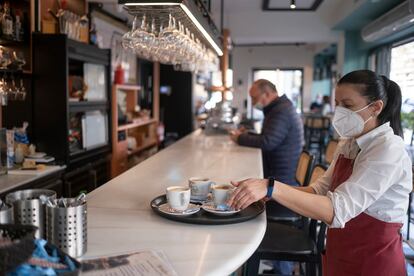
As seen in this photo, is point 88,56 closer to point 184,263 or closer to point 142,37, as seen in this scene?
point 142,37

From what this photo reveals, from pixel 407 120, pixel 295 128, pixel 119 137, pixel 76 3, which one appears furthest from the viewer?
pixel 407 120

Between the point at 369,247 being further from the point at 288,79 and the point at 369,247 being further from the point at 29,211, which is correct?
the point at 288,79

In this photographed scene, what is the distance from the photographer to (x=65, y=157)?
141 inches

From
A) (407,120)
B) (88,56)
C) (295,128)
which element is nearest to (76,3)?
(88,56)

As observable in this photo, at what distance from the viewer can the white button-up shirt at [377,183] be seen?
1.41 metres

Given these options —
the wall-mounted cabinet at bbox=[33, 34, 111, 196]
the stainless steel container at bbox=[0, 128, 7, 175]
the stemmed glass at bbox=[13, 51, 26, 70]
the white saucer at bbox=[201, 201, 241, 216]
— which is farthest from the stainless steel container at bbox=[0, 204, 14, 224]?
the wall-mounted cabinet at bbox=[33, 34, 111, 196]

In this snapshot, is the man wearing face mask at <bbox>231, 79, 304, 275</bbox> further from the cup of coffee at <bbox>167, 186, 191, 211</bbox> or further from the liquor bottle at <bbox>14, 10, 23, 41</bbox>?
the liquor bottle at <bbox>14, 10, 23, 41</bbox>

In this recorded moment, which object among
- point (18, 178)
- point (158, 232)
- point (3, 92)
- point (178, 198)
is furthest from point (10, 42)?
point (158, 232)

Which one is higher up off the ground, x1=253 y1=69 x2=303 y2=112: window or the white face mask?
x1=253 y1=69 x2=303 y2=112: window

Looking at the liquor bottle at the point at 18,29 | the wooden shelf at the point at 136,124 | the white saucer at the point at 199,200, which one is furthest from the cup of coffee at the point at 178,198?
the wooden shelf at the point at 136,124

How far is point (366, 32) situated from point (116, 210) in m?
5.76

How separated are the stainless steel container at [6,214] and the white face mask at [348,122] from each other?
1.23 metres

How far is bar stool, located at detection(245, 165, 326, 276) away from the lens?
202cm

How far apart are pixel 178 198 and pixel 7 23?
238cm
